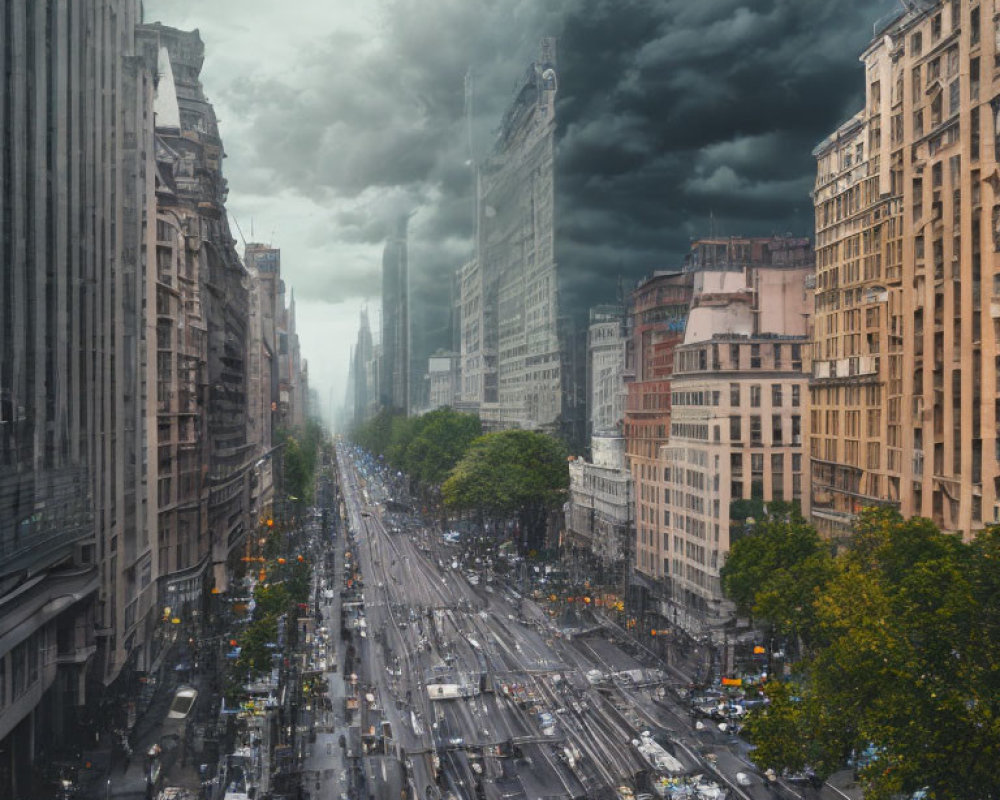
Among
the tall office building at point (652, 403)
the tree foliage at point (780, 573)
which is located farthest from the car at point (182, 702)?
the tall office building at point (652, 403)

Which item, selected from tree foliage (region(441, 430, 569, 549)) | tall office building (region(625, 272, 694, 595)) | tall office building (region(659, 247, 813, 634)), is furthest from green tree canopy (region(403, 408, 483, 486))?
tall office building (region(659, 247, 813, 634))

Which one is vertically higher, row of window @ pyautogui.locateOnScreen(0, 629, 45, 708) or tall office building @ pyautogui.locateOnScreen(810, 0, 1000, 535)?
tall office building @ pyautogui.locateOnScreen(810, 0, 1000, 535)

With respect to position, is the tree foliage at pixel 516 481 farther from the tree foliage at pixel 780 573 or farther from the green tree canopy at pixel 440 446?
the tree foliage at pixel 780 573

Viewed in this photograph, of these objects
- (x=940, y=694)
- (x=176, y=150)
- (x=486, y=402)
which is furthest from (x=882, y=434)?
(x=486, y=402)

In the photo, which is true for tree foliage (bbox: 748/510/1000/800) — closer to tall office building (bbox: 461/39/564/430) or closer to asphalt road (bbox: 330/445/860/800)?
asphalt road (bbox: 330/445/860/800)

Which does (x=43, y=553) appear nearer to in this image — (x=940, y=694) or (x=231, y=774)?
(x=231, y=774)

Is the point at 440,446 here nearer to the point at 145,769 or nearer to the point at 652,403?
the point at 652,403

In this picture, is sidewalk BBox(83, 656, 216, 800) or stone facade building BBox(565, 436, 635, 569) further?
stone facade building BBox(565, 436, 635, 569)
